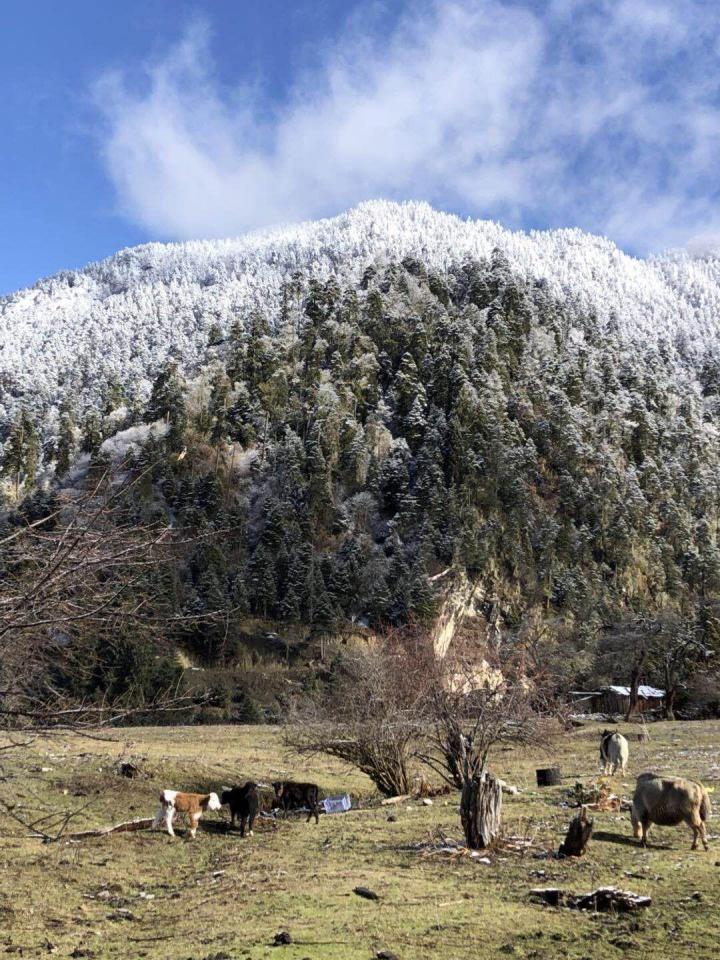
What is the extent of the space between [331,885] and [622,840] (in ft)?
16.6

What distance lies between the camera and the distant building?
60559mm

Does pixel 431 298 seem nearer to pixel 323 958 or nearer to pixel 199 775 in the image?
pixel 199 775

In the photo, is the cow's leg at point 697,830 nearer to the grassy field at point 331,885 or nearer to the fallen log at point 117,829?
the grassy field at point 331,885

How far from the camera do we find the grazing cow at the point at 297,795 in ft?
54.0

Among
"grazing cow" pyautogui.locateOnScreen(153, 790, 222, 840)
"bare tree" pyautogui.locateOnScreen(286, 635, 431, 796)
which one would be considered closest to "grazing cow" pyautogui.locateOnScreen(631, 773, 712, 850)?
"bare tree" pyautogui.locateOnScreen(286, 635, 431, 796)

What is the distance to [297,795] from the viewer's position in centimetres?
1669

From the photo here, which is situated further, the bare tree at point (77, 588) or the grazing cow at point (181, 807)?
the grazing cow at point (181, 807)

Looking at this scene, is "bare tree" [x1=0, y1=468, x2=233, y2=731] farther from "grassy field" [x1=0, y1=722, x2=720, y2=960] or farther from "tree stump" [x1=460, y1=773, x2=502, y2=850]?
"tree stump" [x1=460, y1=773, x2=502, y2=850]

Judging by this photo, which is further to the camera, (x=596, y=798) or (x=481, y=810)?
(x=596, y=798)

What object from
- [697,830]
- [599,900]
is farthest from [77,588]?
[697,830]

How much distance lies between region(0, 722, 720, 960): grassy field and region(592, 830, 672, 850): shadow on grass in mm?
33

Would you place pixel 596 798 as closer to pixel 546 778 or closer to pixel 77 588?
pixel 546 778

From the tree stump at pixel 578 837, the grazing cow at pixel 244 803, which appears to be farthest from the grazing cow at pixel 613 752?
the grazing cow at pixel 244 803

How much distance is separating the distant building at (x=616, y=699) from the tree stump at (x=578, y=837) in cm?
5219
